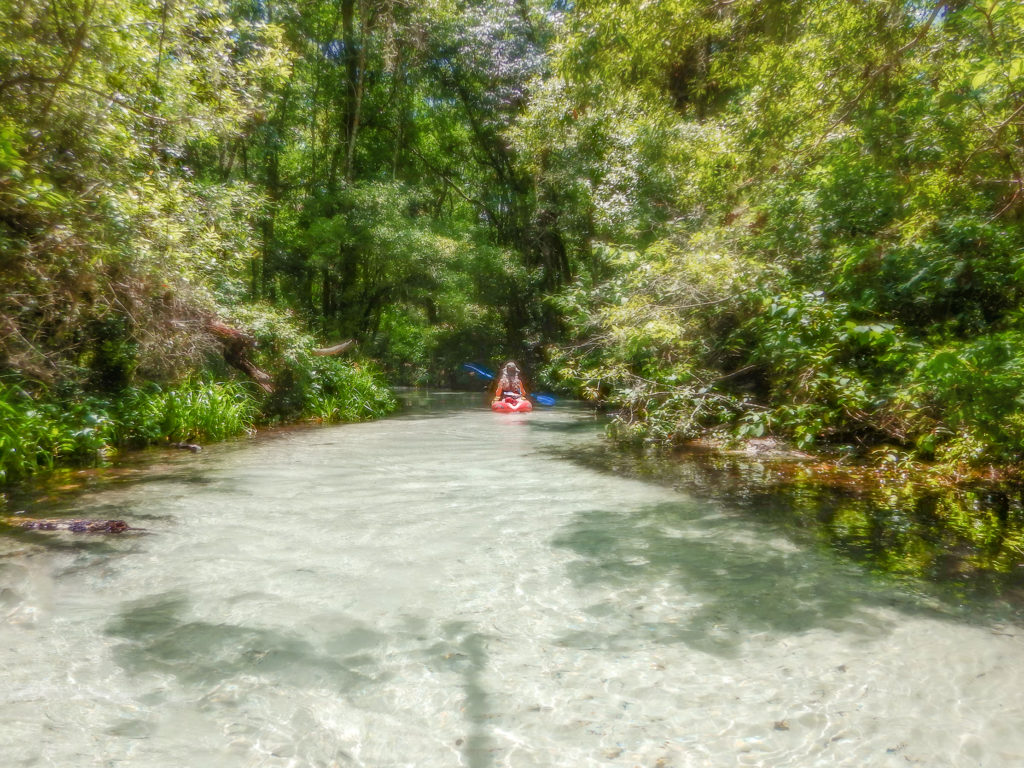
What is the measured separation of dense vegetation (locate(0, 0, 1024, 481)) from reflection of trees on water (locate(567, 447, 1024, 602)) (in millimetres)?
589

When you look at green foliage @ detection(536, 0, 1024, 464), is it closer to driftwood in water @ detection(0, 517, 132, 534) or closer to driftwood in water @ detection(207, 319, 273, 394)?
driftwood in water @ detection(0, 517, 132, 534)

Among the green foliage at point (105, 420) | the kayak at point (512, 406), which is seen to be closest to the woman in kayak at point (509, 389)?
the kayak at point (512, 406)

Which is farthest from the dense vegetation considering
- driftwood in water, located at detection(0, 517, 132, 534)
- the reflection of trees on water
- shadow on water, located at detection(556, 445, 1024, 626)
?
driftwood in water, located at detection(0, 517, 132, 534)

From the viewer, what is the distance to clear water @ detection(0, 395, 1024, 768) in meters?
2.52

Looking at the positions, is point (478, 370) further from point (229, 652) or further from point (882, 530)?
point (229, 652)

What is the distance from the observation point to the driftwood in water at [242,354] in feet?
38.5

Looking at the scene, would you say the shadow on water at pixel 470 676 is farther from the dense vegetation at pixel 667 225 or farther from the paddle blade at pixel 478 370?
the paddle blade at pixel 478 370

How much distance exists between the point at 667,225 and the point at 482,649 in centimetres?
1152

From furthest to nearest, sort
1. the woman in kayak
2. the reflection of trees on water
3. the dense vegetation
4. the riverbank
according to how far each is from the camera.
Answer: the woman in kayak < the riverbank < the dense vegetation < the reflection of trees on water

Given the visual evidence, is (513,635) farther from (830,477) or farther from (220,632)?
(830,477)

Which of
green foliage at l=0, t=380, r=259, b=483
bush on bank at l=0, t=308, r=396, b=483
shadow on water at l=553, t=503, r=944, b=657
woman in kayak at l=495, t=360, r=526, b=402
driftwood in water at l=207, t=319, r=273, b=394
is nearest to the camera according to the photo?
shadow on water at l=553, t=503, r=944, b=657

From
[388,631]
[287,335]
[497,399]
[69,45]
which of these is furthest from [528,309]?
[388,631]

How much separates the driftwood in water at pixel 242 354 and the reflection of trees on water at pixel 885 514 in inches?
279

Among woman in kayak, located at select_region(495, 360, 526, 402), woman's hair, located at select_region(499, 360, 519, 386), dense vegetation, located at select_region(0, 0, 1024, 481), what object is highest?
dense vegetation, located at select_region(0, 0, 1024, 481)
